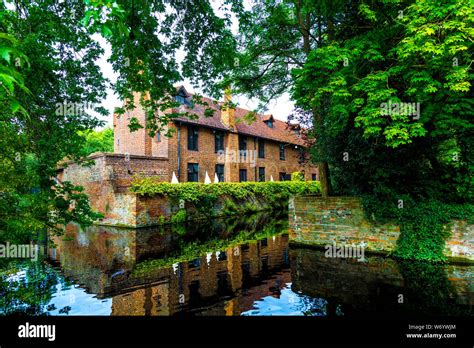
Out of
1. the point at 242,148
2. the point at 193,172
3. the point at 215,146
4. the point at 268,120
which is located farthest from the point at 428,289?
the point at 268,120

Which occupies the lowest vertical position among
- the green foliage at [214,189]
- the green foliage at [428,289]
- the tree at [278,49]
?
the green foliage at [428,289]

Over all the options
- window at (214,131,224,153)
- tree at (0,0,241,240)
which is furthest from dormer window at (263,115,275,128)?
tree at (0,0,241,240)

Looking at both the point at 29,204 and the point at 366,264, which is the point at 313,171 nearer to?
the point at 366,264

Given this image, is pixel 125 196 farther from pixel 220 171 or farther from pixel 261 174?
pixel 261 174

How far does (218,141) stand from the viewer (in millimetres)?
25391

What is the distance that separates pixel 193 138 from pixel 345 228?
1643 centimetres

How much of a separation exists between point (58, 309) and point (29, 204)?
2365 mm

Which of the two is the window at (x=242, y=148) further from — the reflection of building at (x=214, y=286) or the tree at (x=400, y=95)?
the reflection of building at (x=214, y=286)

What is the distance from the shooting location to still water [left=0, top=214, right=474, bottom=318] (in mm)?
5195

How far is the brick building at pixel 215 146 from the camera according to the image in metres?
21.9

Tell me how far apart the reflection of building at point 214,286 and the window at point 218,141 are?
1635 centimetres

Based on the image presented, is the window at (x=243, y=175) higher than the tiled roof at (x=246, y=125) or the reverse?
the reverse

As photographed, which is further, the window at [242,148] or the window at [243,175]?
the window at [242,148]

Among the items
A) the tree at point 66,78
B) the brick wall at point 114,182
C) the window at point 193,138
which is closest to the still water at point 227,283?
the tree at point 66,78
